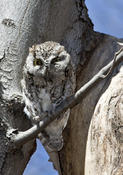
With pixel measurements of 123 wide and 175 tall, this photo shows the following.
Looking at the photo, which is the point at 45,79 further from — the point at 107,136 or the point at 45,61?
the point at 107,136

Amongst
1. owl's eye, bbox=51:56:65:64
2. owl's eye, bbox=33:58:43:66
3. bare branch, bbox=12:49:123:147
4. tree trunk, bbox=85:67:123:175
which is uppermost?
owl's eye, bbox=33:58:43:66

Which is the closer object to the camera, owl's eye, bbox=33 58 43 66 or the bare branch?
the bare branch

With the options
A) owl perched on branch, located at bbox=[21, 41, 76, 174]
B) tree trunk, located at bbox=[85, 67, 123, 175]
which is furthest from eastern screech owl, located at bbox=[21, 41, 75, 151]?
tree trunk, located at bbox=[85, 67, 123, 175]

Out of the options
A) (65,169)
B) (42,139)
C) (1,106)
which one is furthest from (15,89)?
(65,169)

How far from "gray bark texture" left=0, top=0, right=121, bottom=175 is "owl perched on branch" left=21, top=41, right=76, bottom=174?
0.17 ft

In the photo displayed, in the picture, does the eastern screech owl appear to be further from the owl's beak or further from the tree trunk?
the tree trunk

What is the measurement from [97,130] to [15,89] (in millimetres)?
449

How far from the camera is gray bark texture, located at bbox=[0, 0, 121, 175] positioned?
5.13ft

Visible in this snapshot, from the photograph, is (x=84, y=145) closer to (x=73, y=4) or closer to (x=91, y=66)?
(x=91, y=66)

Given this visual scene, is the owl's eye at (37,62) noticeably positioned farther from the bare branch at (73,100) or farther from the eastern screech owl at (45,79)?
the bare branch at (73,100)

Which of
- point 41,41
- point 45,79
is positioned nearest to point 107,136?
point 45,79

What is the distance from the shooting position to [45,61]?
160cm

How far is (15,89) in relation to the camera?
1.62 meters

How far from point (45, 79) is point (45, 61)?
0.09m
